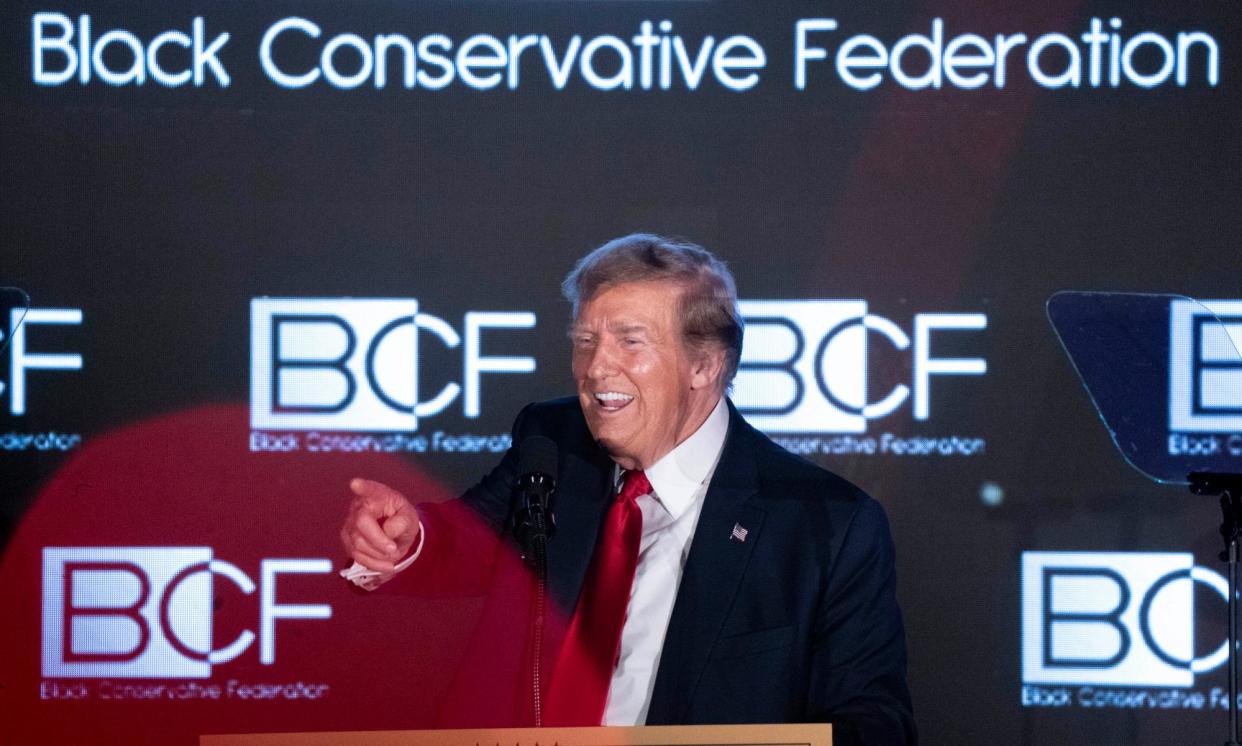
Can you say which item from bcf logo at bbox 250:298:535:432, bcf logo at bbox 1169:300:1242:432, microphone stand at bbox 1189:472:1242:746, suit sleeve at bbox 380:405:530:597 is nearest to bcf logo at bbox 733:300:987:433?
bcf logo at bbox 1169:300:1242:432

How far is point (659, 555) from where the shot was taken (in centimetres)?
245

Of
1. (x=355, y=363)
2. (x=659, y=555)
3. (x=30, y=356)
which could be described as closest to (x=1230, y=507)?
(x=659, y=555)

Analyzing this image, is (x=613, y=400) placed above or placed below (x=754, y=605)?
above

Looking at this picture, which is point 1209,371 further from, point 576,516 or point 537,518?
point 537,518

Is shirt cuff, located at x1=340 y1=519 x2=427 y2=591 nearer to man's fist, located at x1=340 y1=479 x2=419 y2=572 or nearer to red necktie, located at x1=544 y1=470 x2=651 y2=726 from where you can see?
man's fist, located at x1=340 y1=479 x2=419 y2=572

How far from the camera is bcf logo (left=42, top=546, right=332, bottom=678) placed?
4.29 metres

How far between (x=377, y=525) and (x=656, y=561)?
59 centimetres

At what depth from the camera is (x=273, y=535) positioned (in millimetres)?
4301

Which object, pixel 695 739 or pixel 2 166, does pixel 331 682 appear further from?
pixel 695 739

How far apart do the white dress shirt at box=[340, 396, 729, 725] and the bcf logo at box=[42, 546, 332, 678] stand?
2.08m

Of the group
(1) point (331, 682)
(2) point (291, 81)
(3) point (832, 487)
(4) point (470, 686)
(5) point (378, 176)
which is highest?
(2) point (291, 81)

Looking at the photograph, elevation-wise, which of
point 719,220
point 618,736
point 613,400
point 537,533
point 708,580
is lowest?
point 618,736

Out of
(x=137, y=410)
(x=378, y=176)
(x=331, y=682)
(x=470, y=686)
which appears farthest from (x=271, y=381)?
(x=470, y=686)

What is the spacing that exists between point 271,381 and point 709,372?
2155 millimetres
